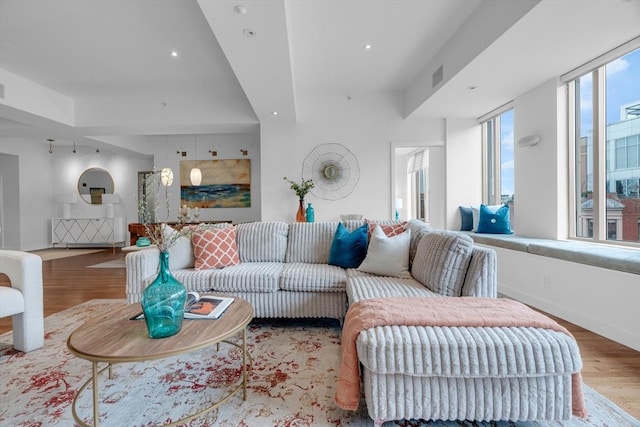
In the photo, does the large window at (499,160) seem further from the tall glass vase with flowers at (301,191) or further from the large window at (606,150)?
the tall glass vase with flowers at (301,191)

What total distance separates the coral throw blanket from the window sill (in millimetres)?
1367

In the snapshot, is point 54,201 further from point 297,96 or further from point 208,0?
point 208,0

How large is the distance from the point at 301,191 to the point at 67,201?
6.50m

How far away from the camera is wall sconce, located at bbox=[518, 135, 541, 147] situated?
3482 millimetres

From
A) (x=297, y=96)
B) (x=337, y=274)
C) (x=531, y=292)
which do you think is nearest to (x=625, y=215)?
(x=531, y=292)

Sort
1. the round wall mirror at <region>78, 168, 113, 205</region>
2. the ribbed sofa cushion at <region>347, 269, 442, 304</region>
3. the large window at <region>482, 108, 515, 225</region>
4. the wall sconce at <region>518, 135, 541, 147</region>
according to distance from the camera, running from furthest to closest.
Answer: the round wall mirror at <region>78, 168, 113, 205</region>
the large window at <region>482, 108, 515, 225</region>
the wall sconce at <region>518, 135, 541, 147</region>
the ribbed sofa cushion at <region>347, 269, 442, 304</region>

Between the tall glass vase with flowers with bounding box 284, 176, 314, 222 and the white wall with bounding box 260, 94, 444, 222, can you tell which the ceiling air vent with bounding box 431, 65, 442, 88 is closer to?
the white wall with bounding box 260, 94, 444, 222

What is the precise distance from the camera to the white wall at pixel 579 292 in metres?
2.23

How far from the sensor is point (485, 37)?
2697 millimetres

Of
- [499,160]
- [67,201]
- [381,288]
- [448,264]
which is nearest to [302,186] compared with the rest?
[499,160]

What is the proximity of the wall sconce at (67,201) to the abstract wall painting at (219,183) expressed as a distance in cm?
275

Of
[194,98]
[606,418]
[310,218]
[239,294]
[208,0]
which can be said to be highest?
[194,98]

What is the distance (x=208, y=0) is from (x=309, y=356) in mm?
2568

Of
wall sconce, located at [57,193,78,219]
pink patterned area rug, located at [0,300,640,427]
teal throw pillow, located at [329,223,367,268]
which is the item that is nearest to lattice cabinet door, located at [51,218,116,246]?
wall sconce, located at [57,193,78,219]
